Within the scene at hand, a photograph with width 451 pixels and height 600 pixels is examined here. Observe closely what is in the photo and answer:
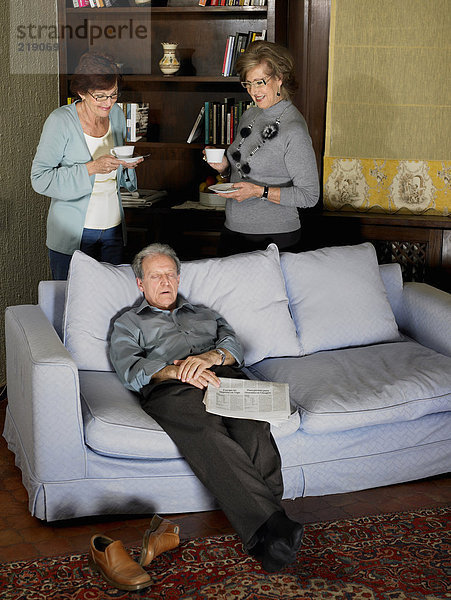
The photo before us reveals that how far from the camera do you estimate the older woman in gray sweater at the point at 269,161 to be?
3262mm

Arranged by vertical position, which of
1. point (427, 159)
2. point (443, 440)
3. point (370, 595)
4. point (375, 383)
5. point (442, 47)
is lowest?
point (370, 595)

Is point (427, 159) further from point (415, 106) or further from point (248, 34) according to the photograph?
point (248, 34)

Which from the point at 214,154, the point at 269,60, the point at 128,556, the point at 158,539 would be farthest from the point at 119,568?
the point at 269,60

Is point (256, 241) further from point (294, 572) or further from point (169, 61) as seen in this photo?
point (294, 572)

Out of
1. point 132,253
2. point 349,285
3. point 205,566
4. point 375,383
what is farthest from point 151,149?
point 205,566

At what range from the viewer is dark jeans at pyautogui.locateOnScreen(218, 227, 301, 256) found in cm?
343

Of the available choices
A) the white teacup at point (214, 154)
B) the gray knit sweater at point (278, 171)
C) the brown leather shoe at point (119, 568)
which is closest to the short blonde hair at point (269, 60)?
the gray knit sweater at point (278, 171)

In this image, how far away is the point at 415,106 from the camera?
4203mm

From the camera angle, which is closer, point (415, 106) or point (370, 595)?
point (370, 595)

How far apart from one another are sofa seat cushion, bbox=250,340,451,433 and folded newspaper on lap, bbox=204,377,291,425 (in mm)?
131

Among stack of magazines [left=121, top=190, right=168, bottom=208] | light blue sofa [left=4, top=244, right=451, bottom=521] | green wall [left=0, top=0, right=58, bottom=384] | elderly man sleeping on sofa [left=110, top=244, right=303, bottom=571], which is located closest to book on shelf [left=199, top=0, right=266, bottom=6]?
green wall [left=0, top=0, right=58, bottom=384]

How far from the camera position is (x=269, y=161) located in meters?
3.33

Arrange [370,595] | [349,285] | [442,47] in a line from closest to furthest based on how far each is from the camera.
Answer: [370,595] → [349,285] → [442,47]

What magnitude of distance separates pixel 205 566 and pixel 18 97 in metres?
2.51
